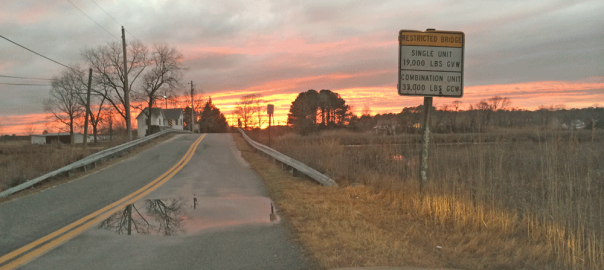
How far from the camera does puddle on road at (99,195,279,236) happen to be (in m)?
6.47

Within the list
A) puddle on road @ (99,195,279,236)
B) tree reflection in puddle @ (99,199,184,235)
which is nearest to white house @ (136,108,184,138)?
puddle on road @ (99,195,279,236)

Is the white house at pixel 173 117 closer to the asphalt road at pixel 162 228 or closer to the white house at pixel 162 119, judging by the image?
the white house at pixel 162 119

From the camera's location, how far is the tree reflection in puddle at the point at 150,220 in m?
6.32

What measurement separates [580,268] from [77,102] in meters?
78.1

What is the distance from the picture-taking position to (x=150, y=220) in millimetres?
6980

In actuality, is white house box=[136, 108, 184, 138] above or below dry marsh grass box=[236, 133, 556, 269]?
above

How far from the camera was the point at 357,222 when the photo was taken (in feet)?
21.8

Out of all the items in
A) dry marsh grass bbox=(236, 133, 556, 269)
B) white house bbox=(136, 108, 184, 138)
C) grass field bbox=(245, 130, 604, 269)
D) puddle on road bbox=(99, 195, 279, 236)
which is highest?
white house bbox=(136, 108, 184, 138)

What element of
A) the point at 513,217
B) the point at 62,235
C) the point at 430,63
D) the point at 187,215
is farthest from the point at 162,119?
the point at 513,217

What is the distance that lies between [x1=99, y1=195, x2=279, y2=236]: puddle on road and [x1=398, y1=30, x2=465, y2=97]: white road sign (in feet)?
12.8

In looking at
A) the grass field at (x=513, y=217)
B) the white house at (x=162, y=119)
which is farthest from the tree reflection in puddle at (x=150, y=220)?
the white house at (x=162, y=119)

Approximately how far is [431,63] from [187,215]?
580cm

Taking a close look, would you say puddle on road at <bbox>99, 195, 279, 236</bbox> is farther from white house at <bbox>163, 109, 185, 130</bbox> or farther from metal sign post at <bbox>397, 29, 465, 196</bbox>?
white house at <bbox>163, 109, 185, 130</bbox>

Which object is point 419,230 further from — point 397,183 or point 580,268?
point 397,183
